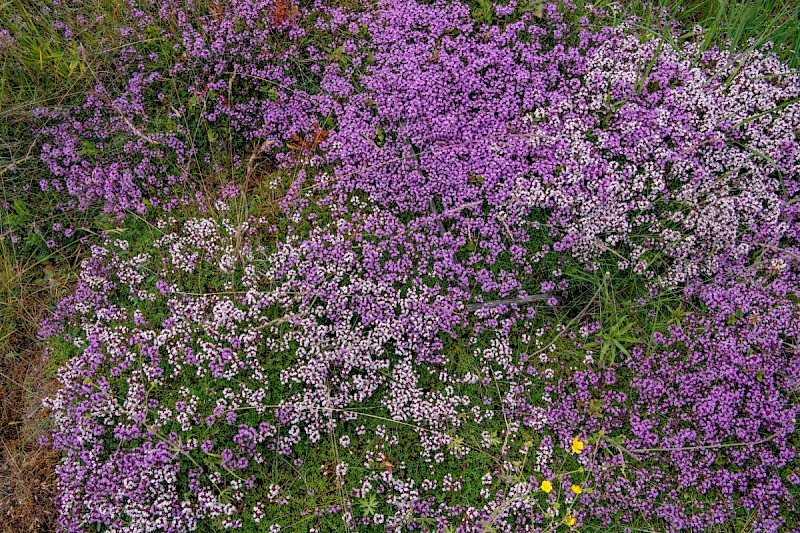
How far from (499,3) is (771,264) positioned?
3.20 metres

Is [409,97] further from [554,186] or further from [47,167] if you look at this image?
[47,167]

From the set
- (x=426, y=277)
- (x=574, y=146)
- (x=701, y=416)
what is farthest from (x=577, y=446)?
(x=574, y=146)

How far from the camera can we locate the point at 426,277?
470 centimetres

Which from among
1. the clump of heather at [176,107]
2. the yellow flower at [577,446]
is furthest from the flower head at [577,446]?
the clump of heather at [176,107]

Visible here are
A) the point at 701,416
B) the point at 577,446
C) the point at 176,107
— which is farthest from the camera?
the point at 176,107

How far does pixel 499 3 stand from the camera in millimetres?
5098

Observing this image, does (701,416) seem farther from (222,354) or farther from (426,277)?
(222,354)

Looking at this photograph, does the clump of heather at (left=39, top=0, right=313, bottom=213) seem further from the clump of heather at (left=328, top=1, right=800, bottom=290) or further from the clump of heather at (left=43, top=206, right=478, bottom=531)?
the clump of heather at (left=328, top=1, right=800, bottom=290)

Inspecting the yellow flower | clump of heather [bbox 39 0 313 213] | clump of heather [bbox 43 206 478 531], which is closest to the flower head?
the yellow flower

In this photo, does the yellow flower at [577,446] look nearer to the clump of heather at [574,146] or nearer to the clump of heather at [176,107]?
the clump of heather at [574,146]

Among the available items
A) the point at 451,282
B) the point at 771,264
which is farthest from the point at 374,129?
the point at 771,264

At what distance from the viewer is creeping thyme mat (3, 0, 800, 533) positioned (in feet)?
13.8

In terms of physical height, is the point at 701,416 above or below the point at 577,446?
above

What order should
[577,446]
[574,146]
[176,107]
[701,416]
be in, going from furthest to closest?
1. [176,107]
2. [574,146]
3. [701,416]
4. [577,446]
